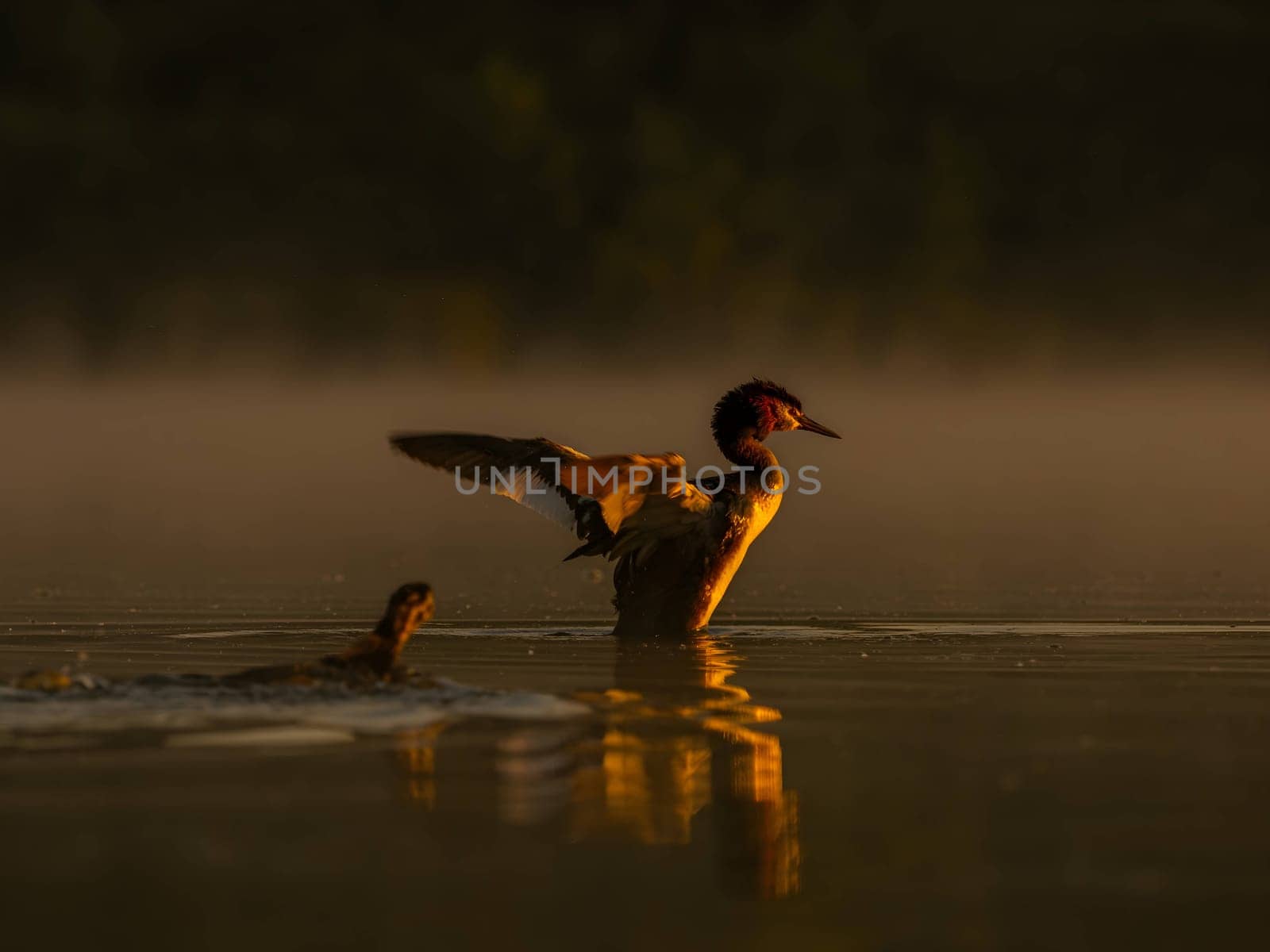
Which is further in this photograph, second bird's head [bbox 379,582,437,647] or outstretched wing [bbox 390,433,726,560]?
outstretched wing [bbox 390,433,726,560]

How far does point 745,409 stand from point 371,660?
4.56m

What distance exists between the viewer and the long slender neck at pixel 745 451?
519 inches

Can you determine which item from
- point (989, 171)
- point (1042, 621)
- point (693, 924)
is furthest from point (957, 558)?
point (989, 171)

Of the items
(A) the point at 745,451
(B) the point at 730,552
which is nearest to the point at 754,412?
(A) the point at 745,451

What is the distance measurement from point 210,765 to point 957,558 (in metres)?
10.7

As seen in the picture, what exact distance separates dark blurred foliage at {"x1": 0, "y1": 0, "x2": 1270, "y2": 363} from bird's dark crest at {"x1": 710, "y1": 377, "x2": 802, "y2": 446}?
31.5 metres

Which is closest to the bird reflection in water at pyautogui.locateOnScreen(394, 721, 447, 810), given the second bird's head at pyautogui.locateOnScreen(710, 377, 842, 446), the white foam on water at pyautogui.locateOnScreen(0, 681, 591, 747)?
the white foam on water at pyautogui.locateOnScreen(0, 681, 591, 747)

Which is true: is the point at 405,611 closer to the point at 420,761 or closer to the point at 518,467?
the point at 420,761

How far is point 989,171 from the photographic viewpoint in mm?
56000

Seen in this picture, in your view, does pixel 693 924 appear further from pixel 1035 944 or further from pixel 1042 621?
pixel 1042 621

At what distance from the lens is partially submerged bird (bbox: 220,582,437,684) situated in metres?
8.80

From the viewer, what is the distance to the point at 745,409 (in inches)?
524

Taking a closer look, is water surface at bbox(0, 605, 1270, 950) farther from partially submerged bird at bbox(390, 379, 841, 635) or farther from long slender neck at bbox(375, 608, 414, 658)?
partially submerged bird at bbox(390, 379, 841, 635)

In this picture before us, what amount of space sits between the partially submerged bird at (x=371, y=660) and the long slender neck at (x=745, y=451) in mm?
3857
